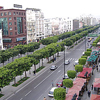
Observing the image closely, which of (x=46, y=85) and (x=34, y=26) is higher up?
(x=34, y=26)

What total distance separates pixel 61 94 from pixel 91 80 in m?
16.7

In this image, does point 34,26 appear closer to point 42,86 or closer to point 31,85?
point 31,85

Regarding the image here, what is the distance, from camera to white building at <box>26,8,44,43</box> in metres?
102

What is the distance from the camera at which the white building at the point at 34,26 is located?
4009 inches

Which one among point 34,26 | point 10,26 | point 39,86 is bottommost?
point 39,86

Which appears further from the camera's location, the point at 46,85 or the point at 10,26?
the point at 10,26

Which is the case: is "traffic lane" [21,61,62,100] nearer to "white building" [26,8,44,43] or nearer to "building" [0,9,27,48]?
"building" [0,9,27,48]

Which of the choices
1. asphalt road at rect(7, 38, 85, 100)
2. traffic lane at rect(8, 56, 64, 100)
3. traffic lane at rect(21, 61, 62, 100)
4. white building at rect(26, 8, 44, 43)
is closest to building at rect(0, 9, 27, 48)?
white building at rect(26, 8, 44, 43)

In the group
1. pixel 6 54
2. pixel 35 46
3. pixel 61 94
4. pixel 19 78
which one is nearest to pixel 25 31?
pixel 35 46

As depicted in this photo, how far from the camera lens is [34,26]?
106m

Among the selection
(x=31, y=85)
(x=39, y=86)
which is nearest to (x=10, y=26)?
(x=31, y=85)

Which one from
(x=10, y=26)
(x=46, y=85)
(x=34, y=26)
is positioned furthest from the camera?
(x=34, y=26)

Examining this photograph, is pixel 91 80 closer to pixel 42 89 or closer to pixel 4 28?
pixel 42 89

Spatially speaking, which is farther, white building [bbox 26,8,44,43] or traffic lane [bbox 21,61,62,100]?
white building [bbox 26,8,44,43]
